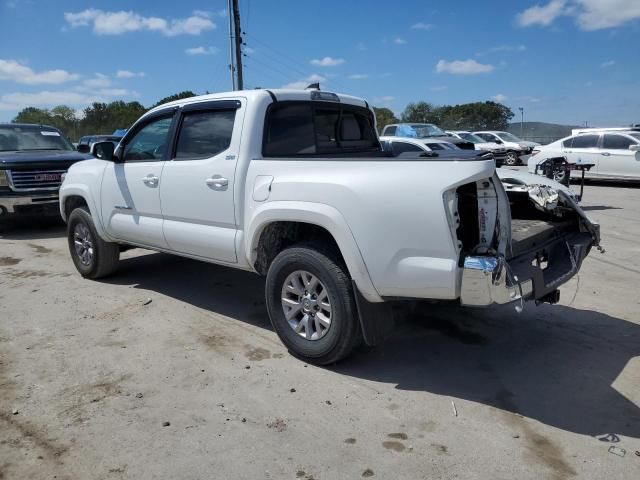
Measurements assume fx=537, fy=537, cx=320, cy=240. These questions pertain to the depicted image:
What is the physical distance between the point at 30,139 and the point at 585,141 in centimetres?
1440

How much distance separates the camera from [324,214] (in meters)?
3.54

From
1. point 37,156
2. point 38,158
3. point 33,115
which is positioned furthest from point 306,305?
point 33,115

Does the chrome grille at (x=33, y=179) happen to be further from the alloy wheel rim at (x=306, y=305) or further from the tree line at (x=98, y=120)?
the tree line at (x=98, y=120)

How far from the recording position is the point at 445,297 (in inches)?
127

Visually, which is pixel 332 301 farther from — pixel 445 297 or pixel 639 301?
pixel 639 301

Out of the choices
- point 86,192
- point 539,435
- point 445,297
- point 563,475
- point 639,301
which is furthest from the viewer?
point 86,192

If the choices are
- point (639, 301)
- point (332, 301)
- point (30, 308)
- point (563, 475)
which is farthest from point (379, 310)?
point (30, 308)

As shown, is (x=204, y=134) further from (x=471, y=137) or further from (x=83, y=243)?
(x=471, y=137)

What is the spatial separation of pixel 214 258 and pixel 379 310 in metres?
1.64

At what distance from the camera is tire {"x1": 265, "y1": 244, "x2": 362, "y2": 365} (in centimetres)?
361

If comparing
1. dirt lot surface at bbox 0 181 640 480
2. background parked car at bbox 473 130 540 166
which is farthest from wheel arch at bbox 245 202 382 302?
background parked car at bbox 473 130 540 166

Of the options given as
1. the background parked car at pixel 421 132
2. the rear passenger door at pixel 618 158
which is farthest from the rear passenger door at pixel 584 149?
the background parked car at pixel 421 132

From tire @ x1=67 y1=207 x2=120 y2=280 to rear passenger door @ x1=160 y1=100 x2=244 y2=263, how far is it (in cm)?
149

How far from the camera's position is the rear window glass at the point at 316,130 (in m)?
4.36
